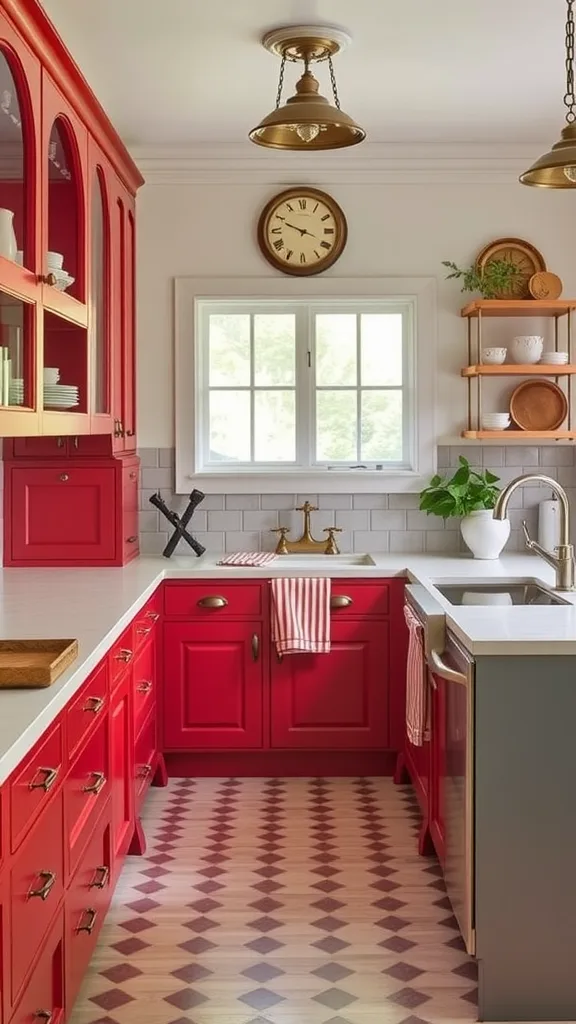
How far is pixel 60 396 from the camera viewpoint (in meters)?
3.76

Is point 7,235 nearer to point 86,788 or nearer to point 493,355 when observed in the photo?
point 86,788

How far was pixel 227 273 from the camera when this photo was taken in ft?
17.6

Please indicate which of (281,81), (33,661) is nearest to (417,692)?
(33,661)

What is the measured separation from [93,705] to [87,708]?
0.07 meters

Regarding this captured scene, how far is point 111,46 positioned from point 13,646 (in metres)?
2.18

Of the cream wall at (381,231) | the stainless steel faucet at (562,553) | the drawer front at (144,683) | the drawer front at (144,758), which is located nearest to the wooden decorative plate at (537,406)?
the cream wall at (381,231)

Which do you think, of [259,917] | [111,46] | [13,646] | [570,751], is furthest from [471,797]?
[111,46]

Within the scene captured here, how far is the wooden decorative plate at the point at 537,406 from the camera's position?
17.5 feet

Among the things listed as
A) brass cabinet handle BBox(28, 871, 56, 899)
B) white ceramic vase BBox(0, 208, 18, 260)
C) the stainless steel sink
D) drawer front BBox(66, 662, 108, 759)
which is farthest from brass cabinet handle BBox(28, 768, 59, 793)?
the stainless steel sink

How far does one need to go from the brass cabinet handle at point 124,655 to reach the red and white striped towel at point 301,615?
1.03m

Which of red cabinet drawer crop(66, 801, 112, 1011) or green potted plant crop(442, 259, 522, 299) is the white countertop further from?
green potted plant crop(442, 259, 522, 299)

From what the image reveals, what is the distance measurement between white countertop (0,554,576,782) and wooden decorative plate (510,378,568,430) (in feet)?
1.99

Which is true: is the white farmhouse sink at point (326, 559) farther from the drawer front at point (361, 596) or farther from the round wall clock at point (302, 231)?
the round wall clock at point (302, 231)

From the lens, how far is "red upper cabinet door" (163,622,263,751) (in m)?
4.89
